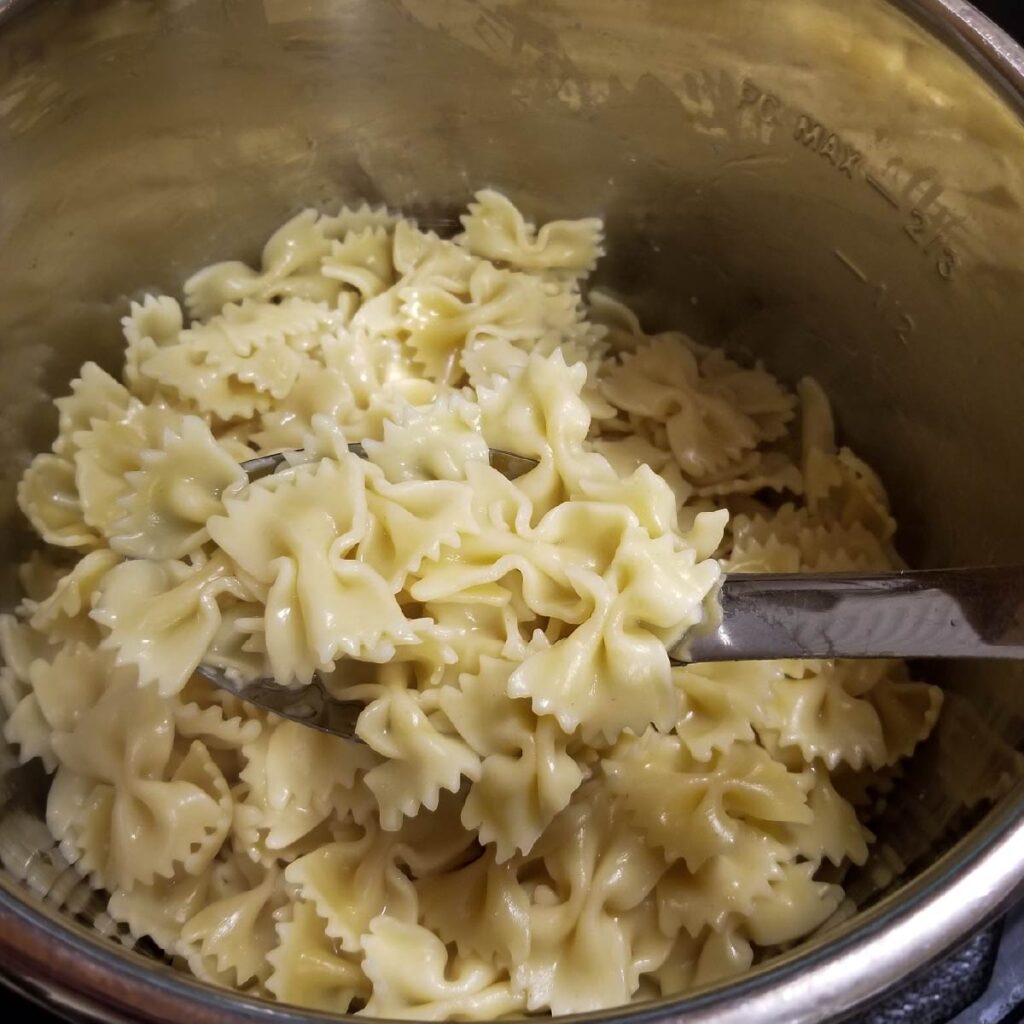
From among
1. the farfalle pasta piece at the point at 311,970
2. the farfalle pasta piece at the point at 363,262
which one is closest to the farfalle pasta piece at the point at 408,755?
the farfalle pasta piece at the point at 311,970

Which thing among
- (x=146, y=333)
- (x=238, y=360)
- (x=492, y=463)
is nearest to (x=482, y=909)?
(x=492, y=463)

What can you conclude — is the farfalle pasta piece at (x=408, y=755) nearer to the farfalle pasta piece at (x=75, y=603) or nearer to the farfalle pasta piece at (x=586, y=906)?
the farfalle pasta piece at (x=586, y=906)

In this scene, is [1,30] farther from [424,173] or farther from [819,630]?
[819,630]

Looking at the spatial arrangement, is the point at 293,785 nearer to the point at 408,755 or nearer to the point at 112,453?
the point at 408,755

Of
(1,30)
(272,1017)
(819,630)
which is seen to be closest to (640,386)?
(819,630)

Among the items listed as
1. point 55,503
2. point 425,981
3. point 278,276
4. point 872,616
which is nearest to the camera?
point 872,616

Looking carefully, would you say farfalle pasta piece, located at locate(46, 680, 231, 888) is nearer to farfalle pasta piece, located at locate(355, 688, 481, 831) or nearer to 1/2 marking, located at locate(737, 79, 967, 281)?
farfalle pasta piece, located at locate(355, 688, 481, 831)
